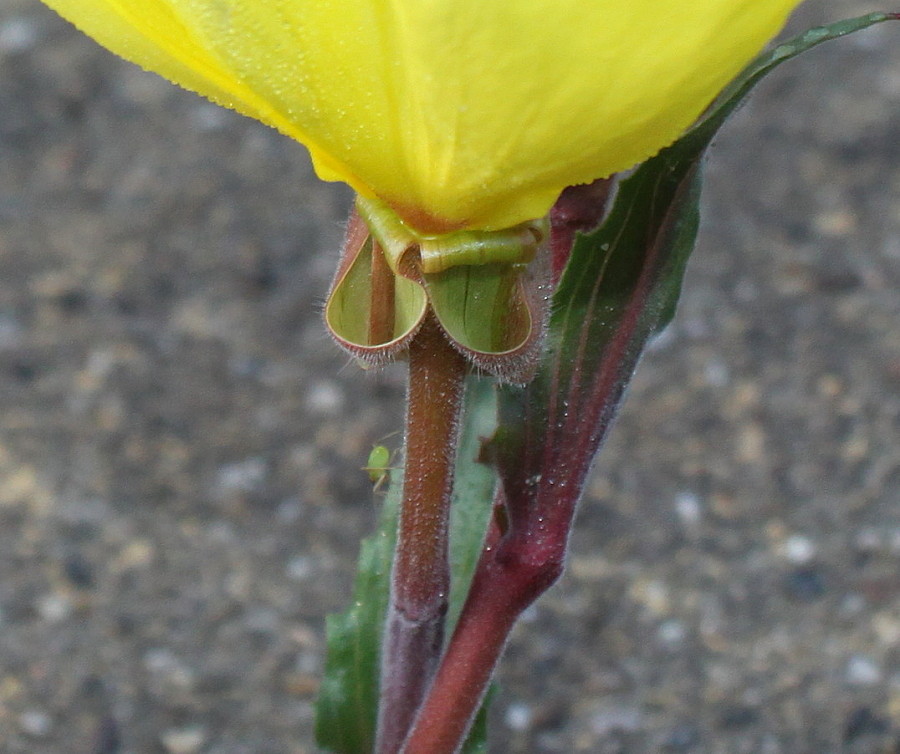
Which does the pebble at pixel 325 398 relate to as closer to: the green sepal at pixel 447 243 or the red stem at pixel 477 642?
the red stem at pixel 477 642

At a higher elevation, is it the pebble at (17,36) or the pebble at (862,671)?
the pebble at (17,36)

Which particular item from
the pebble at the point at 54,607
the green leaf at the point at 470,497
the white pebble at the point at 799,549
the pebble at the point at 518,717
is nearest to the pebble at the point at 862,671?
the white pebble at the point at 799,549

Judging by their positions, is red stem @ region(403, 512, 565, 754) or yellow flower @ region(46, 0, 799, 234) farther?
red stem @ region(403, 512, 565, 754)

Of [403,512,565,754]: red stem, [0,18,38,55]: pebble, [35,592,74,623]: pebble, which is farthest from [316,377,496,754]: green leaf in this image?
[0,18,38,55]: pebble

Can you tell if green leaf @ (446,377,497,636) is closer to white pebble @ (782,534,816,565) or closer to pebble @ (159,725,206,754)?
pebble @ (159,725,206,754)

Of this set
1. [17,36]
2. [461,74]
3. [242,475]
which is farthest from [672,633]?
[17,36]

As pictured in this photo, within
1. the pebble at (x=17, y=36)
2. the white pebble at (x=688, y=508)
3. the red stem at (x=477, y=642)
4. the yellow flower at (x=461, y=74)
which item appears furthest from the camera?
the pebble at (x=17, y=36)
